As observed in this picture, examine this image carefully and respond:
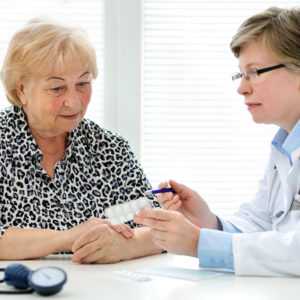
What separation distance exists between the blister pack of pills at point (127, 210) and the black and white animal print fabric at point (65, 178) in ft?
0.89

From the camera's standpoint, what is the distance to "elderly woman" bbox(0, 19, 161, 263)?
208cm

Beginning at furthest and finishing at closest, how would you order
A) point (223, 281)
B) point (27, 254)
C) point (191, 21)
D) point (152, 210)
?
point (191, 21) → point (27, 254) → point (152, 210) → point (223, 281)

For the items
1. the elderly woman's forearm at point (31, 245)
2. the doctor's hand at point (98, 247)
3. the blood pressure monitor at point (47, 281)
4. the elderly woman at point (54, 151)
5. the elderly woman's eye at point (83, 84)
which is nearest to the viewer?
the blood pressure monitor at point (47, 281)

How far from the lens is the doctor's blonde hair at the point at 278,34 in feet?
6.10

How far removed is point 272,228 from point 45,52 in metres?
1.02

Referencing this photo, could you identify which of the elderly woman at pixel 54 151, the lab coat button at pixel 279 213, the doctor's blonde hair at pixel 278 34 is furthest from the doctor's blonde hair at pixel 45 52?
the lab coat button at pixel 279 213

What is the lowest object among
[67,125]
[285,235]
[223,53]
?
[285,235]

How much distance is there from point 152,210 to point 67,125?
70 cm

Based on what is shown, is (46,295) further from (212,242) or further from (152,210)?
(212,242)

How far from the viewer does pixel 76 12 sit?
309 centimetres

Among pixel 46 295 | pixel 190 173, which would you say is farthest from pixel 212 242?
pixel 190 173

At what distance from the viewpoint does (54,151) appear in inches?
88.4

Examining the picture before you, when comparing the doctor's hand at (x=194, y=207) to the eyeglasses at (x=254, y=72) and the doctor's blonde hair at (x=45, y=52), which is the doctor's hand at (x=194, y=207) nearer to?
the eyeglasses at (x=254, y=72)

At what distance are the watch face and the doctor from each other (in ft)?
1.13
